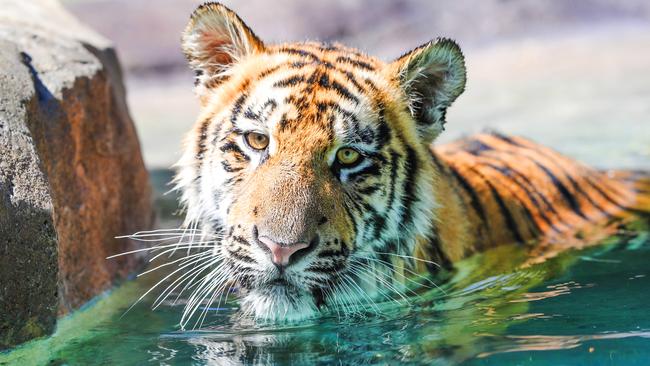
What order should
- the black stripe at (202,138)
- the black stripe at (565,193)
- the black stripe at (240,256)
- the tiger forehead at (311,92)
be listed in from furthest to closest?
the black stripe at (565,193) < the black stripe at (202,138) < the tiger forehead at (311,92) < the black stripe at (240,256)

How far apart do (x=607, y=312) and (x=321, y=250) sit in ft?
2.94

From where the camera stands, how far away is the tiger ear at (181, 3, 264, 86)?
3051 mm

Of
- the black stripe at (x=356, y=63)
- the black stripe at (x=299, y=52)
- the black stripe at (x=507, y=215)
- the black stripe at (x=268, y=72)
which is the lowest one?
the black stripe at (x=507, y=215)

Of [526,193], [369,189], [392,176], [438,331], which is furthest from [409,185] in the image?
[526,193]

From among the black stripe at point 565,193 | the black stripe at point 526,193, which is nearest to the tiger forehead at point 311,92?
the black stripe at point 526,193

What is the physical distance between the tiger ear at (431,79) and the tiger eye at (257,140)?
55 centimetres

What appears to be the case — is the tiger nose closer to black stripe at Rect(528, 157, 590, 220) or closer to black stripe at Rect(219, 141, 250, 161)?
black stripe at Rect(219, 141, 250, 161)

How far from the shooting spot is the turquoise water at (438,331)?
237 centimetres

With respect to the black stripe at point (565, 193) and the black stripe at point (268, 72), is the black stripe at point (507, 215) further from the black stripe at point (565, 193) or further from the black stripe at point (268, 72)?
the black stripe at point (268, 72)

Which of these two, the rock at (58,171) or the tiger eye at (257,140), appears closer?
the rock at (58,171)

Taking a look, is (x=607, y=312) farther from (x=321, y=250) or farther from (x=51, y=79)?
(x=51, y=79)

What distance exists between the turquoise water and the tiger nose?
260mm

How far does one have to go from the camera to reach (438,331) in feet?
8.58

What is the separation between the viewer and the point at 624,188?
4.64 m
